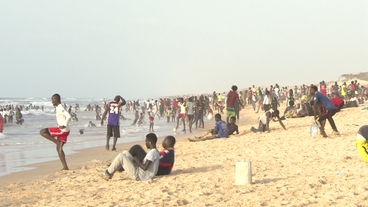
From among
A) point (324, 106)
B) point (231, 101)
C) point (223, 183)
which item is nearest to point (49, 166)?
point (223, 183)

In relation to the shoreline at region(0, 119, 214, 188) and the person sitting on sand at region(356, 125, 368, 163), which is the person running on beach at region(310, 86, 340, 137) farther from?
the shoreline at region(0, 119, 214, 188)

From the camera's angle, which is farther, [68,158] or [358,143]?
[68,158]

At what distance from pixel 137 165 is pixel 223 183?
4.92 ft

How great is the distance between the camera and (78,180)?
673 centimetres

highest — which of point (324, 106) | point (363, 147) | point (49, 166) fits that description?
point (324, 106)

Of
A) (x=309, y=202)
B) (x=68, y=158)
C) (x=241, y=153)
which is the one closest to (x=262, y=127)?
(x=241, y=153)

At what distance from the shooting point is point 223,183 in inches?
226

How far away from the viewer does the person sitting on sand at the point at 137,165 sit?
6.09 meters

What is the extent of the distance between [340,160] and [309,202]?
313 cm

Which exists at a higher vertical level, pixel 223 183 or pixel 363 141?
pixel 363 141

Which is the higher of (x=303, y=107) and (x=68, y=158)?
(x=303, y=107)

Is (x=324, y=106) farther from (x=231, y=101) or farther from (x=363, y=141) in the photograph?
(x=231, y=101)

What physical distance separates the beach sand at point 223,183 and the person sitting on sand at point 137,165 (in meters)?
0.15

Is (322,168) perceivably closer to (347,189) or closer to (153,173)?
(347,189)
